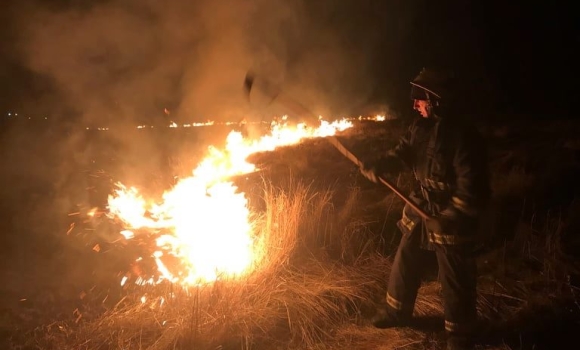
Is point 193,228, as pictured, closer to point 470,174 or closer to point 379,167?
point 379,167

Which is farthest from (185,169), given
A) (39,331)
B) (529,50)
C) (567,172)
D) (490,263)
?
(529,50)

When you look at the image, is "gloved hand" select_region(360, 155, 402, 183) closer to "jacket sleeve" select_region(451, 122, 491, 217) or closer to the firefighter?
the firefighter

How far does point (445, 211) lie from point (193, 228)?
2.57m

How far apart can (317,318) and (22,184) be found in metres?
8.16

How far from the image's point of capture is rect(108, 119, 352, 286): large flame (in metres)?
3.79

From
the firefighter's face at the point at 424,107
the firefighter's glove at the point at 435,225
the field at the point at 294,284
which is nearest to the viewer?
the firefighter's glove at the point at 435,225

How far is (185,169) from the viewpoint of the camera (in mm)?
6770

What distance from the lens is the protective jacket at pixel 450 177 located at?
2.59 meters

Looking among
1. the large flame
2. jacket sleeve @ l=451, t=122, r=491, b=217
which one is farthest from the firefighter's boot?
the large flame

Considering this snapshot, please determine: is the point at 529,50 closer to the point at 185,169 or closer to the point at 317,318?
the point at 185,169

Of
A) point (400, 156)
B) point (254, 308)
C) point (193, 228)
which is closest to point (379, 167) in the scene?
point (400, 156)

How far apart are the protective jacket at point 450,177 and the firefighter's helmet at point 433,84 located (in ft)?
0.60

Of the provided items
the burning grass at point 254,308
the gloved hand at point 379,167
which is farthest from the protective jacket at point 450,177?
the burning grass at point 254,308

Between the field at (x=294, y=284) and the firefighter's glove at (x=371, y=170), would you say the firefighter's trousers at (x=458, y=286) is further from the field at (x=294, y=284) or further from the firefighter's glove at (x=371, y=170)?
the firefighter's glove at (x=371, y=170)
